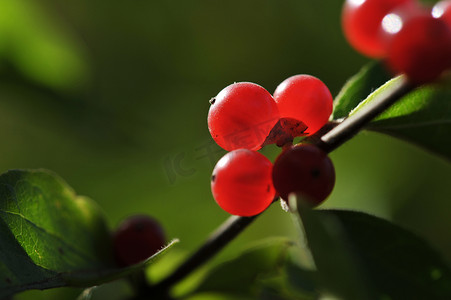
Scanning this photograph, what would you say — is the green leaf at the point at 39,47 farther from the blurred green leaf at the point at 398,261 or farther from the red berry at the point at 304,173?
the blurred green leaf at the point at 398,261

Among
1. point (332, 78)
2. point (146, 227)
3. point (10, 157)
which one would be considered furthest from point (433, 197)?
point (10, 157)

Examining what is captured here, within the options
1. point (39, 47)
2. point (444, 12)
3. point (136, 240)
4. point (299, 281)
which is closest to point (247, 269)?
point (299, 281)

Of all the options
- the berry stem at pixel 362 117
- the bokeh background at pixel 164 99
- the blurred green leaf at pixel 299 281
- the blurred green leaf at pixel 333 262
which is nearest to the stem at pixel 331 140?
the berry stem at pixel 362 117

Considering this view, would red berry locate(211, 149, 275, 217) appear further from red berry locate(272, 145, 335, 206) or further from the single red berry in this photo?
the single red berry

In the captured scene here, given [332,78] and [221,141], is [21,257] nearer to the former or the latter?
[221,141]

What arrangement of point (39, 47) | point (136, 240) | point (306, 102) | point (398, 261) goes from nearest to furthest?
point (398, 261)
point (306, 102)
point (136, 240)
point (39, 47)

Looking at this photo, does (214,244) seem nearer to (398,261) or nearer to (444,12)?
(398,261)
